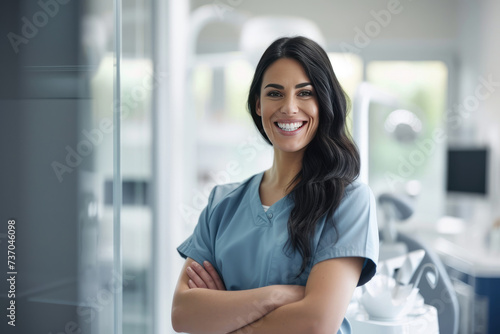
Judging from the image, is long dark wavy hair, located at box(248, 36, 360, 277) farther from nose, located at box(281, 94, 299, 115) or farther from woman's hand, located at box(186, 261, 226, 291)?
woman's hand, located at box(186, 261, 226, 291)

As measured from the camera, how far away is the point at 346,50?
155 inches

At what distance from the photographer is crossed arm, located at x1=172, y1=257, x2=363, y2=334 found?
911mm

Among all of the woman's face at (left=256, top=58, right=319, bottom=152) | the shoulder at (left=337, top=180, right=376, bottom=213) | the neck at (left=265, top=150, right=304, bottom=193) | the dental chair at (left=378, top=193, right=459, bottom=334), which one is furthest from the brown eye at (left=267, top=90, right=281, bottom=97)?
the dental chair at (left=378, top=193, right=459, bottom=334)

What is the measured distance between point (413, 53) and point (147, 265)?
2962 mm

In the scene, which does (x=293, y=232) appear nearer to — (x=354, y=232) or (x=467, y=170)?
(x=354, y=232)

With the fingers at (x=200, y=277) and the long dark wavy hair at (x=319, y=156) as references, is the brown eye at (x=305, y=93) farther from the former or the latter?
the fingers at (x=200, y=277)

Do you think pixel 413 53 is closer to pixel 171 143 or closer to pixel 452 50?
pixel 452 50

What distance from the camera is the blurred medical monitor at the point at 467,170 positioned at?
10.9ft

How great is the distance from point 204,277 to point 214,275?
0.07 ft

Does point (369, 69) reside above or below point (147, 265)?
above

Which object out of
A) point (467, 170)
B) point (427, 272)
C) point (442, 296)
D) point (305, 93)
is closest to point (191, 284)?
point (305, 93)

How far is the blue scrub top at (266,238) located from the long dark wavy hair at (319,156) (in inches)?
0.8

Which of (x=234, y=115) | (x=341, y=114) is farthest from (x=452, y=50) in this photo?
(x=341, y=114)

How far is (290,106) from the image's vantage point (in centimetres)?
102
